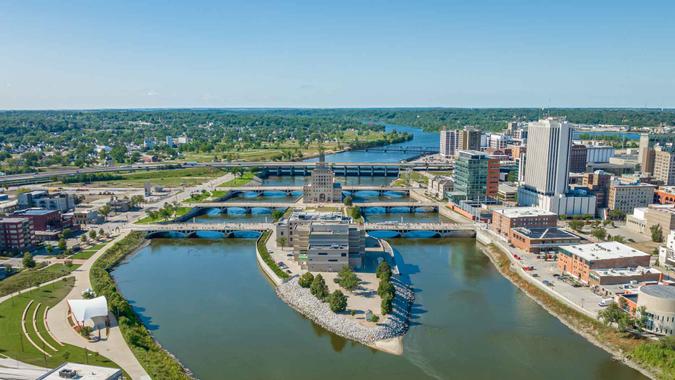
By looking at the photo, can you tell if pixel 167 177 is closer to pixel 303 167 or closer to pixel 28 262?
pixel 303 167

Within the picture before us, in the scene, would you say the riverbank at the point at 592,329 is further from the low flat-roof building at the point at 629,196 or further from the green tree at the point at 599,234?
the low flat-roof building at the point at 629,196

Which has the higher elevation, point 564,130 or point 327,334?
point 564,130

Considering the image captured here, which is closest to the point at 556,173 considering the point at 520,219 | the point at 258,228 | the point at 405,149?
the point at 520,219

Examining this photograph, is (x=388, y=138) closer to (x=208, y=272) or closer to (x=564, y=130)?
(x=564, y=130)

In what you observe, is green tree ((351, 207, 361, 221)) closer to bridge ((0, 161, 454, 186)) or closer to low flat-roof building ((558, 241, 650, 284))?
low flat-roof building ((558, 241, 650, 284))

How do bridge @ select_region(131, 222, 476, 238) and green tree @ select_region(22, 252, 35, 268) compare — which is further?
bridge @ select_region(131, 222, 476, 238)

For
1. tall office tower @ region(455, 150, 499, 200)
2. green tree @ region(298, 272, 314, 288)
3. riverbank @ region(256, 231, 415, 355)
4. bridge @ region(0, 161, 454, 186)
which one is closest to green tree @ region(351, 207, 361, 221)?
tall office tower @ region(455, 150, 499, 200)

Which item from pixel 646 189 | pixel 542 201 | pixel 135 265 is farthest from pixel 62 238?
pixel 646 189
